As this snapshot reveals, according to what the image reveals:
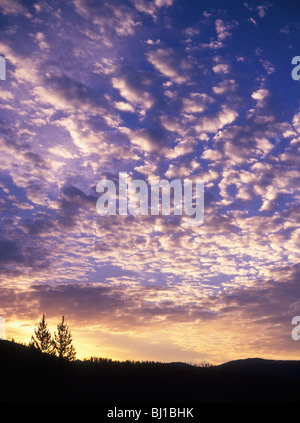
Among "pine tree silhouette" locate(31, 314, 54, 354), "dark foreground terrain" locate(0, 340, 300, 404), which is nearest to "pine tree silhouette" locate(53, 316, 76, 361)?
"pine tree silhouette" locate(31, 314, 54, 354)

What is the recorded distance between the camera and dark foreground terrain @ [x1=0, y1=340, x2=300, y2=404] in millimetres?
20750

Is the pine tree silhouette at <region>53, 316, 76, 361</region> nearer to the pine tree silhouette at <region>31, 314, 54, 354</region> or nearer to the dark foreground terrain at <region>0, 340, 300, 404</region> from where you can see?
the pine tree silhouette at <region>31, 314, 54, 354</region>

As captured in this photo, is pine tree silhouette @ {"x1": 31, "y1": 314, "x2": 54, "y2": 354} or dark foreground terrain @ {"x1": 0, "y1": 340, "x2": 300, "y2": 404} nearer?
dark foreground terrain @ {"x1": 0, "y1": 340, "x2": 300, "y2": 404}

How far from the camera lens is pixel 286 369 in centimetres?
5709

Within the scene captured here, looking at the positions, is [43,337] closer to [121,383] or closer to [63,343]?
[63,343]

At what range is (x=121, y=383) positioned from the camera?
2402 cm

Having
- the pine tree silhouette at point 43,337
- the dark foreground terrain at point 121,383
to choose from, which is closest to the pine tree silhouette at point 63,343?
the pine tree silhouette at point 43,337

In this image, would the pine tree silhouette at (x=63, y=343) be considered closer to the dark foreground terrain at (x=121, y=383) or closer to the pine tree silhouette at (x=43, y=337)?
the pine tree silhouette at (x=43, y=337)

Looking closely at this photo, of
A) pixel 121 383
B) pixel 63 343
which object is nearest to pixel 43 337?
pixel 63 343

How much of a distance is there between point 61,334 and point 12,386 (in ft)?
124
